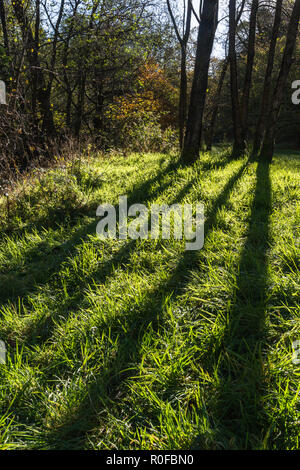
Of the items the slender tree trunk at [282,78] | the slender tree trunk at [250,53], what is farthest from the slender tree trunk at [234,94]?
the slender tree trunk at [282,78]

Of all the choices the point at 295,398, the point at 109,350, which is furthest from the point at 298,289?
the point at 109,350

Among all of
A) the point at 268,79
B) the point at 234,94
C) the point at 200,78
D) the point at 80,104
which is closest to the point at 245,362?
the point at 200,78

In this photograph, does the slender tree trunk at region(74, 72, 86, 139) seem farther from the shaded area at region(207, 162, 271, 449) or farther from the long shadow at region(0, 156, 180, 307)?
the shaded area at region(207, 162, 271, 449)

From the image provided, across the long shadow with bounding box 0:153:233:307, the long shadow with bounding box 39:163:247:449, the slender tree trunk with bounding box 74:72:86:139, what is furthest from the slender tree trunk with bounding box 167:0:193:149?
the long shadow with bounding box 39:163:247:449

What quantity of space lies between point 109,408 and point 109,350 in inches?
15.5

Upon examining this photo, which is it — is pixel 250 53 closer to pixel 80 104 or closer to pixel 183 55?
pixel 183 55

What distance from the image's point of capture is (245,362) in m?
1.72

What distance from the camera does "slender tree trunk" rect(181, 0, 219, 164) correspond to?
21.3ft

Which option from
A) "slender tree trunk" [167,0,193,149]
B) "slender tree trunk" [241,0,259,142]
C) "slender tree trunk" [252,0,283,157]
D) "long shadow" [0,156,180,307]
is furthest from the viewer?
"slender tree trunk" [167,0,193,149]

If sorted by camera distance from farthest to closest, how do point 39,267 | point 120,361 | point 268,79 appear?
1. point 268,79
2. point 39,267
3. point 120,361

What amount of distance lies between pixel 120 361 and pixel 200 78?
6.92m

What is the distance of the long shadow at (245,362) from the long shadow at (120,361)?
0.51 m

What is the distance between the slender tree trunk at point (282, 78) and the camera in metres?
6.96
